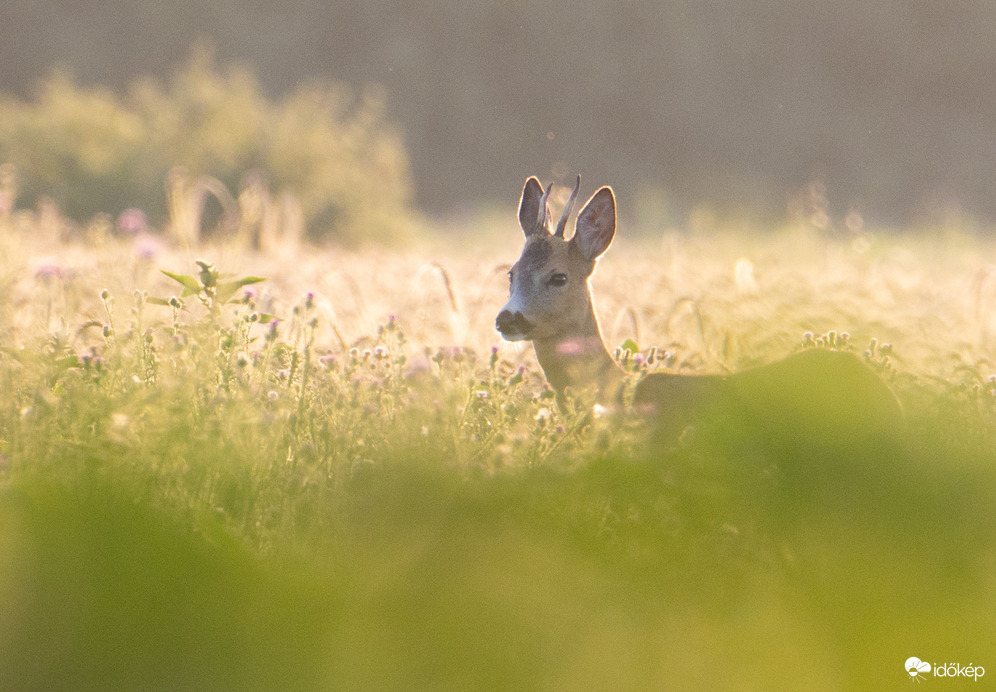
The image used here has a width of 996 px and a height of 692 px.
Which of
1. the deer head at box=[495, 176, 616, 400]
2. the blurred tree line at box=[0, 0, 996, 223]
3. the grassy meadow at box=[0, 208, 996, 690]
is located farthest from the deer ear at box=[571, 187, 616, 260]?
the blurred tree line at box=[0, 0, 996, 223]

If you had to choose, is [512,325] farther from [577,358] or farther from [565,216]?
[565,216]

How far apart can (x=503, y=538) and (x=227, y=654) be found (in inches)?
23.6

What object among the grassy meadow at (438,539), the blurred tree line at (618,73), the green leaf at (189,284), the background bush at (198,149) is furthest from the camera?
the blurred tree line at (618,73)

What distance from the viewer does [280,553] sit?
2.14 m

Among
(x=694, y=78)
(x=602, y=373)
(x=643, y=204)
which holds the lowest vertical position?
(x=602, y=373)

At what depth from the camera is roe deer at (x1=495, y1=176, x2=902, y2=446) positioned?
2545 millimetres

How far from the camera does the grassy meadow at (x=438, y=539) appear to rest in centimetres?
206

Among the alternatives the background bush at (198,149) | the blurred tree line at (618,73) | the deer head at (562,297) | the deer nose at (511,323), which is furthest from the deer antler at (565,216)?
the blurred tree line at (618,73)

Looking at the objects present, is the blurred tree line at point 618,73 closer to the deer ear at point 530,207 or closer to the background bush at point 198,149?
the background bush at point 198,149

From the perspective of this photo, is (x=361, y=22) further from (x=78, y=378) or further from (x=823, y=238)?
(x=78, y=378)

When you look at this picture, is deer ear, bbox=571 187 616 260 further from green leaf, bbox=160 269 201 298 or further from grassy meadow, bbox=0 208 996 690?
green leaf, bbox=160 269 201 298

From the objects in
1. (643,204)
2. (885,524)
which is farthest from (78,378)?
(643,204)

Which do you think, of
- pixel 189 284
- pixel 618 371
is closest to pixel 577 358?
pixel 618 371

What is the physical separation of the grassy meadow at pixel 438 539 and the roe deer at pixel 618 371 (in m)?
0.13
